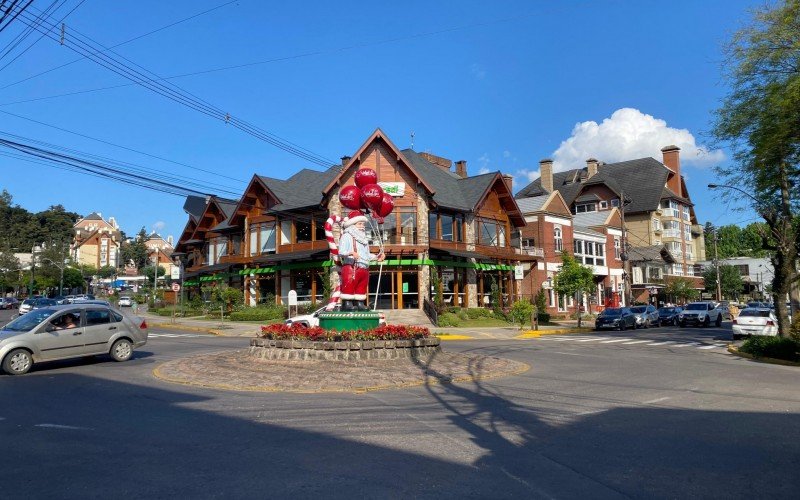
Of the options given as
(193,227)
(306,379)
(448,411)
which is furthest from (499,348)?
(193,227)

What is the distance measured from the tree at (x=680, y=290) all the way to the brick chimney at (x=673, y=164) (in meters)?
15.0

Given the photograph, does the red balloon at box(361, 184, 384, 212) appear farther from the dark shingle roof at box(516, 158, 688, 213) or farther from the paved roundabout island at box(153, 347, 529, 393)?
the dark shingle roof at box(516, 158, 688, 213)

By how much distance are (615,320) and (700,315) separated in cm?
747

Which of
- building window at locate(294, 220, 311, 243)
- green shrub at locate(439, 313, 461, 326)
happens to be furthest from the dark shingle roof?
green shrub at locate(439, 313, 461, 326)

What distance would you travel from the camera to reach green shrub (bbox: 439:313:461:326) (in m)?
33.0

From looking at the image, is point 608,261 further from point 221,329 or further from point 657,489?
point 657,489

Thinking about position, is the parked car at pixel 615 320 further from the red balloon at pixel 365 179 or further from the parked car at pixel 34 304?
the parked car at pixel 34 304

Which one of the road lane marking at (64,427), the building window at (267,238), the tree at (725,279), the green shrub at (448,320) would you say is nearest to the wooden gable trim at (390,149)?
the building window at (267,238)

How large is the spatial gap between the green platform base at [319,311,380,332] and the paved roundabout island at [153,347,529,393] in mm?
1875

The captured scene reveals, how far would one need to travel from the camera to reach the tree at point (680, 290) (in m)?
60.9

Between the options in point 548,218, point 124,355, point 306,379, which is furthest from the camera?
point 548,218

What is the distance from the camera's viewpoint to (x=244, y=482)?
556cm

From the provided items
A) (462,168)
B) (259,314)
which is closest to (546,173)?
(462,168)

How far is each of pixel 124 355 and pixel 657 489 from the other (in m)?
14.5
